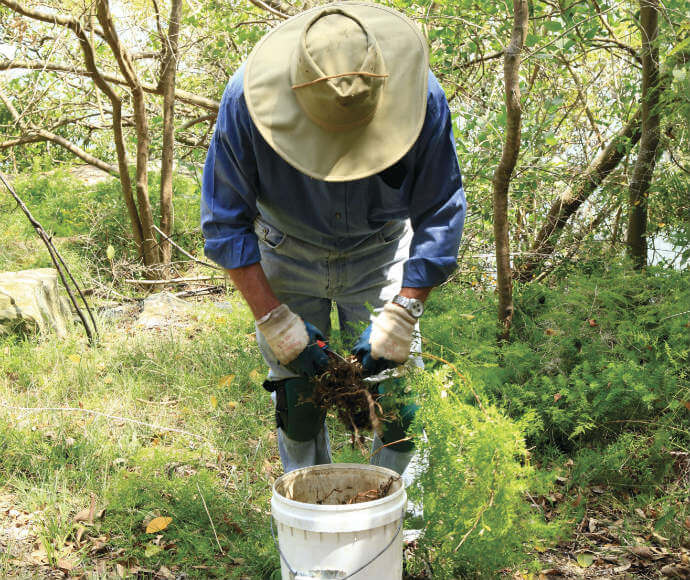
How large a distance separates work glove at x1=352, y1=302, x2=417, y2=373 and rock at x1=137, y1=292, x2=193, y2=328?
343 cm

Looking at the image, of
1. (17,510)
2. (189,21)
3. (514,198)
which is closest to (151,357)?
(17,510)

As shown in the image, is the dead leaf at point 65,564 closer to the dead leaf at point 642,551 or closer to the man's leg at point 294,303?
the man's leg at point 294,303

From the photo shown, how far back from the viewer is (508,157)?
3555 mm

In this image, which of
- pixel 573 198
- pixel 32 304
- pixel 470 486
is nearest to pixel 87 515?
pixel 470 486

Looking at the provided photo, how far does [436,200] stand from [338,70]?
2.08ft

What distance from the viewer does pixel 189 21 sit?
246 inches

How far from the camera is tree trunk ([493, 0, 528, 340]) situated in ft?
10.4

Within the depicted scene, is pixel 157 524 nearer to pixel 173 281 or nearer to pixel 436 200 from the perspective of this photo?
pixel 436 200

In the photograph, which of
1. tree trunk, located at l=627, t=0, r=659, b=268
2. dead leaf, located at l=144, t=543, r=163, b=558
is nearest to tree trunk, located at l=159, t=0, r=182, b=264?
tree trunk, located at l=627, t=0, r=659, b=268

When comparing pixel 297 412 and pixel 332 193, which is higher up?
pixel 332 193

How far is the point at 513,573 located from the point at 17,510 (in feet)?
7.37

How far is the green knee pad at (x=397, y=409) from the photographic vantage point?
2.32 meters

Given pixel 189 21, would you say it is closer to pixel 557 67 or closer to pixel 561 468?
pixel 557 67

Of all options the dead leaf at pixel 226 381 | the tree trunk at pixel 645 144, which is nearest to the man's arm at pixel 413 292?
the dead leaf at pixel 226 381
